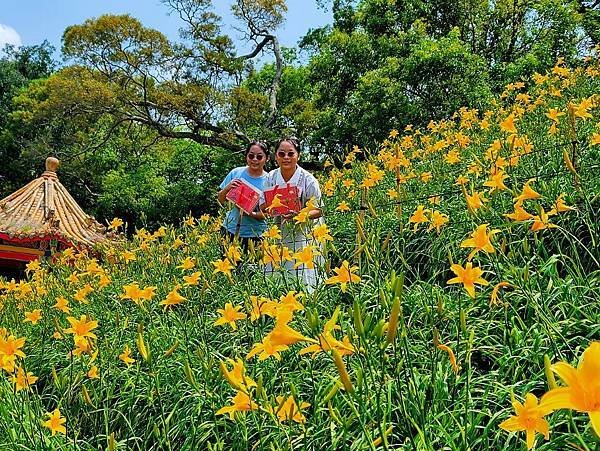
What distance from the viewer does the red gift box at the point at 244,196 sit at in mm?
3447

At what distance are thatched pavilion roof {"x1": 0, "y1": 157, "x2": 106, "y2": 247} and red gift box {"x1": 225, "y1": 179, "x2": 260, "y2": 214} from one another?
468 centimetres

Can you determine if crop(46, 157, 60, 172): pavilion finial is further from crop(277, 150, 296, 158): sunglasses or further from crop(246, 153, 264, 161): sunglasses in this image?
crop(277, 150, 296, 158): sunglasses

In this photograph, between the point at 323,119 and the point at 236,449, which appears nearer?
the point at 236,449

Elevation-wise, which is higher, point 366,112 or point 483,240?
point 366,112

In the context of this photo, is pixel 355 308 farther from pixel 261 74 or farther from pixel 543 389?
pixel 261 74

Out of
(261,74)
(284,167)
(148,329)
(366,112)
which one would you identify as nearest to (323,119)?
(366,112)

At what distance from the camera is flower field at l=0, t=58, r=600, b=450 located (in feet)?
4.41

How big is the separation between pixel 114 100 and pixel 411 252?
1066 cm

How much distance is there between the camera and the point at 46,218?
849 centimetres

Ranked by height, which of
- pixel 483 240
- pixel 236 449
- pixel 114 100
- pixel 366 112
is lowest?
pixel 236 449

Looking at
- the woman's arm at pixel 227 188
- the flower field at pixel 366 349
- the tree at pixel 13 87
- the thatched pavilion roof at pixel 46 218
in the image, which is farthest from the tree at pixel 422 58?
the tree at pixel 13 87

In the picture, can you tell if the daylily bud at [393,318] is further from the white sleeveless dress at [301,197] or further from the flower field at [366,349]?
the white sleeveless dress at [301,197]

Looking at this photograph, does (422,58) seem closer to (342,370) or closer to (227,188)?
(227,188)

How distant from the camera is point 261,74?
16.8m
